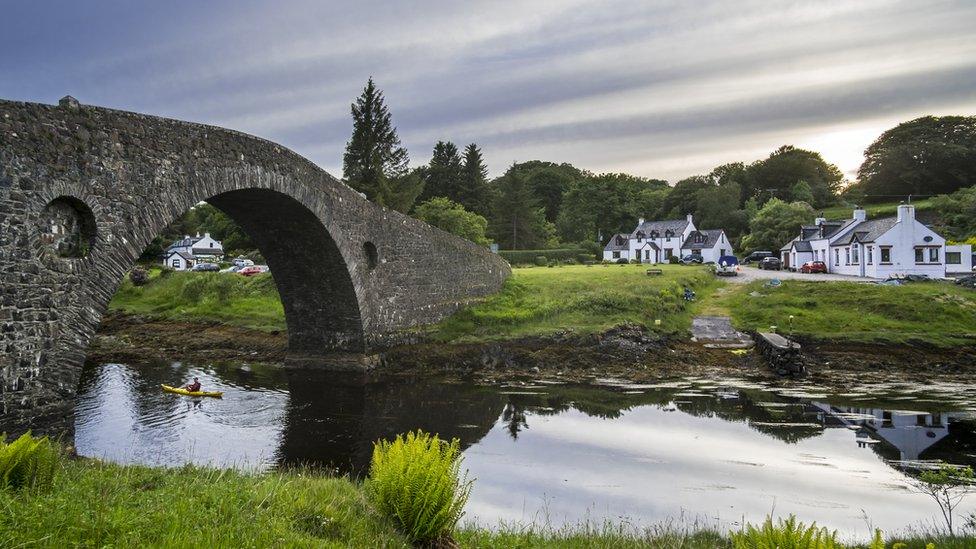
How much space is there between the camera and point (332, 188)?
2148cm

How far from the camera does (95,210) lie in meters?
12.3

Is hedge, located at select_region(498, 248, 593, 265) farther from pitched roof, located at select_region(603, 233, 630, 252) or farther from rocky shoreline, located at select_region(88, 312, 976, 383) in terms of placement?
rocky shoreline, located at select_region(88, 312, 976, 383)

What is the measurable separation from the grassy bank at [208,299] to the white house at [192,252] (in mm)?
24408

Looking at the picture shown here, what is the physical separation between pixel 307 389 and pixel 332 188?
671cm

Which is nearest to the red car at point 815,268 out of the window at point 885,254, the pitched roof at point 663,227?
the window at point 885,254

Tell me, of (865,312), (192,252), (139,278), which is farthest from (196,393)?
(192,252)

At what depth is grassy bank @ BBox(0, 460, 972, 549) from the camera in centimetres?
477

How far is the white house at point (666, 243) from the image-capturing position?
67500mm

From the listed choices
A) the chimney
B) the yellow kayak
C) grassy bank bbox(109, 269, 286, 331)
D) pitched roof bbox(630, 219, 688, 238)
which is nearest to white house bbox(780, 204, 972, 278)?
the chimney

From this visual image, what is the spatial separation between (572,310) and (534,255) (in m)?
31.7

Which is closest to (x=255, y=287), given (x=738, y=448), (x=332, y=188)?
(x=332, y=188)

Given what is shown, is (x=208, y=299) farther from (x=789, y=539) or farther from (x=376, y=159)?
(x=789, y=539)

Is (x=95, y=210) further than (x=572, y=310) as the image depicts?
No

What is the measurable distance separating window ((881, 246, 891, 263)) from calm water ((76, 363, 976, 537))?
73.1 feet
